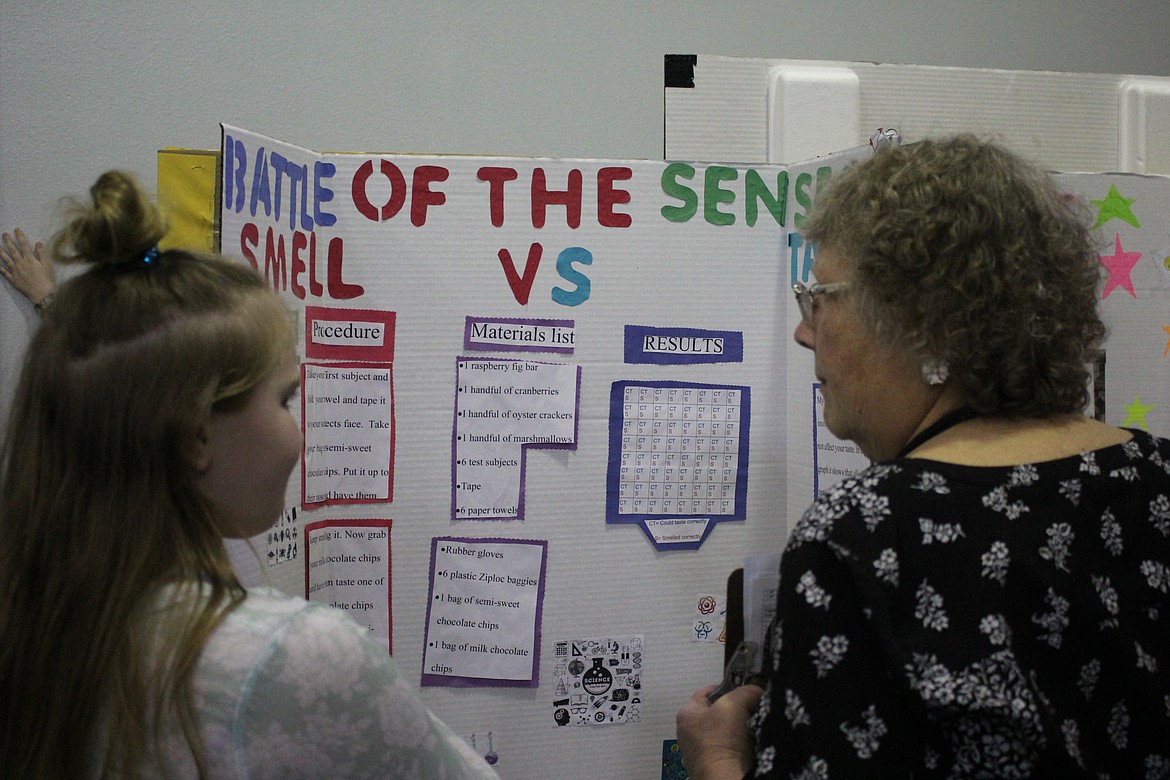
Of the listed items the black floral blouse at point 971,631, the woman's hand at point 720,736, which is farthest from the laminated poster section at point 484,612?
the black floral blouse at point 971,631

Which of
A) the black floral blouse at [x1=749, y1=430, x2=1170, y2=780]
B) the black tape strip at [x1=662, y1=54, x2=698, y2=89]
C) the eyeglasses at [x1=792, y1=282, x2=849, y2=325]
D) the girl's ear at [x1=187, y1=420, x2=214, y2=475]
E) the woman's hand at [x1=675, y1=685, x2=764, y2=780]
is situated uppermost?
the black tape strip at [x1=662, y1=54, x2=698, y2=89]

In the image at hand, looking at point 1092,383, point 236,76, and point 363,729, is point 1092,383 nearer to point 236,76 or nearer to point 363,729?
point 363,729

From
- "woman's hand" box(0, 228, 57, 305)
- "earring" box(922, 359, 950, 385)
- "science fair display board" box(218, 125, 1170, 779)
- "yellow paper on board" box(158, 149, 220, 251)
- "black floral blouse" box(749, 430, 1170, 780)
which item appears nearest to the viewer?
"black floral blouse" box(749, 430, 1170, 780)

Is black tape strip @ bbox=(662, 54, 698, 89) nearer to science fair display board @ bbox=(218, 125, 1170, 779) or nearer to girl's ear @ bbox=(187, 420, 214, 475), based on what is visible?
science fair display board @ bbox=(218, 125, 1170, 779)

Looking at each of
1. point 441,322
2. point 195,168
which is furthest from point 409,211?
point 195,168

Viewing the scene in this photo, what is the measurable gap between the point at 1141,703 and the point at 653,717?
85cm

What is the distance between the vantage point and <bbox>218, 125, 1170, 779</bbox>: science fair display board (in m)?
1.37

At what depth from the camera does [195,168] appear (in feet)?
3.81

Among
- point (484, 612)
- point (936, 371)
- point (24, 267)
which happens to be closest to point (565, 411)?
point (484, 612)

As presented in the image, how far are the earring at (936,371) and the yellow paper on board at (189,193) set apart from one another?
0.84m

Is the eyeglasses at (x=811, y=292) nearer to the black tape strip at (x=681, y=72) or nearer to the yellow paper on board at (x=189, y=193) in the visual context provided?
the yellow paper on board at (x=189, y=193)

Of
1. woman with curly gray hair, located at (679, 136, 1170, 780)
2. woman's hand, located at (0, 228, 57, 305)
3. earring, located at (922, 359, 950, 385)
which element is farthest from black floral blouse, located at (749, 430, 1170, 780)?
woman's hand, located at (0, 228, 57, 305)

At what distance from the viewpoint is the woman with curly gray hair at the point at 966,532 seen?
70cm

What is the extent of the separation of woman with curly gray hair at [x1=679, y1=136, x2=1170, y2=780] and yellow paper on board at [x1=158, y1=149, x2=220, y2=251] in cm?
78
